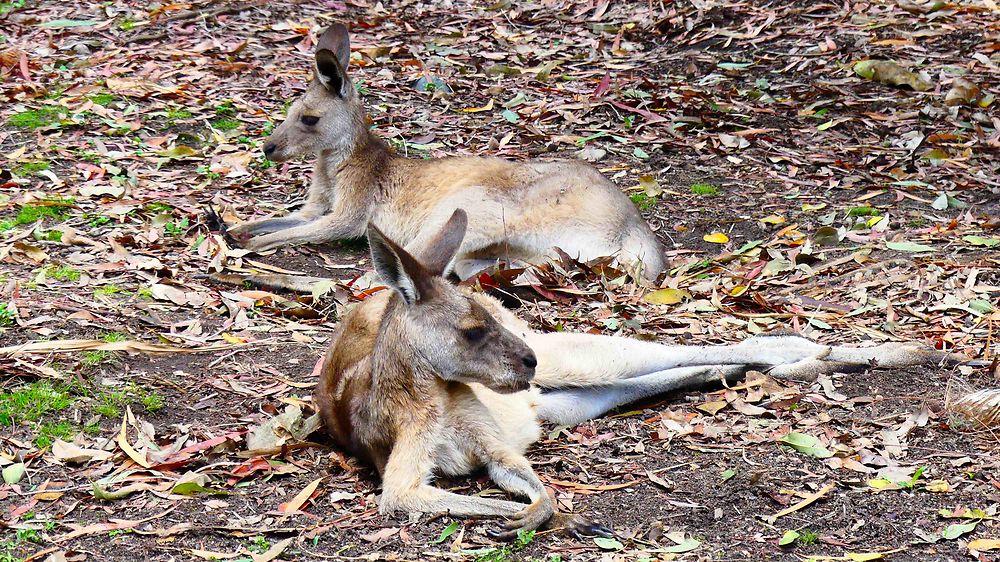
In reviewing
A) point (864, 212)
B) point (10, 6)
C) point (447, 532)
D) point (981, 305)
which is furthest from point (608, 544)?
point (10, 6)

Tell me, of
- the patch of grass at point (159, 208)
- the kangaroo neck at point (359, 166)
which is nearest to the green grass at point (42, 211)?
the patch of grass at point (159, 208)

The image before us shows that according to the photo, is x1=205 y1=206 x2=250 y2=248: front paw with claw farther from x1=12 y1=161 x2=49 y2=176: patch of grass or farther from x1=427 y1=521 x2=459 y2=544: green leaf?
x1=427 y1=521 x2=459 y2=544: green leaf

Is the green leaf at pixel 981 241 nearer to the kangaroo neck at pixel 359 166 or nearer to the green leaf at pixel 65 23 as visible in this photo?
the kangaroo neck at pixel 359 166

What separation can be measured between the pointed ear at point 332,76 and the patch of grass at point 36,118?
223 cm

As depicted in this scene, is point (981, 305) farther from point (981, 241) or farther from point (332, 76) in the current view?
point (332, 76)

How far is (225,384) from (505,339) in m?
1.47

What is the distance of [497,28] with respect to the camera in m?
10.3

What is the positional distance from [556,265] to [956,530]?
3.10 meters

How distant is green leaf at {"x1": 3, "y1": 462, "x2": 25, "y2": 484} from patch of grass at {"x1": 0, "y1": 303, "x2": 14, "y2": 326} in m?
1.17

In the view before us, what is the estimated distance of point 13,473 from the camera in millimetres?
4133

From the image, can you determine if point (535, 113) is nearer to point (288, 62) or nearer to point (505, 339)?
point (288, 62)

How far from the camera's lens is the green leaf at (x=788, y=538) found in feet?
12.0

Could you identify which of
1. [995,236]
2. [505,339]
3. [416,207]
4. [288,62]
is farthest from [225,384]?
[288,62]

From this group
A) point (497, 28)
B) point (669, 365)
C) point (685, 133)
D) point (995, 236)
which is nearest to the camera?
point (669, 365)
